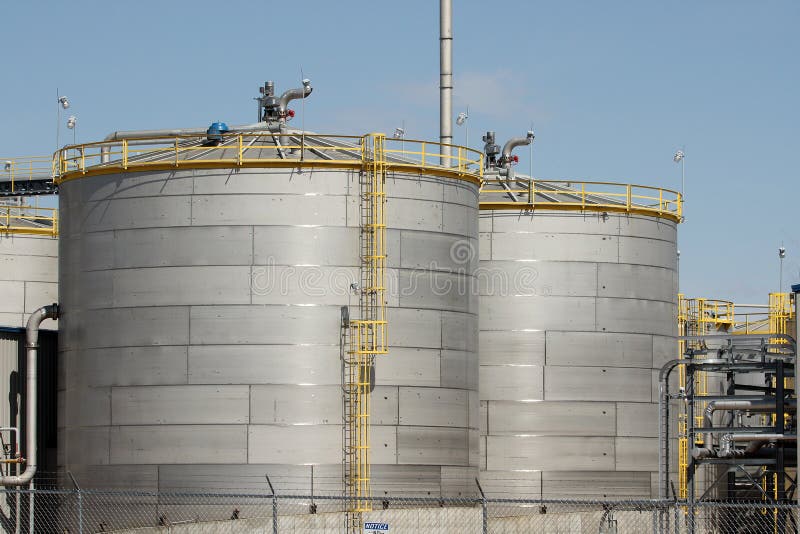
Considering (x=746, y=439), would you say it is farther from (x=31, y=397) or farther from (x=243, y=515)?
(x=31, y=397)

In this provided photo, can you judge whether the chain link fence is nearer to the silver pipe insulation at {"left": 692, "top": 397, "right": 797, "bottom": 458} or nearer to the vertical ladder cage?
the vertical ladder cage

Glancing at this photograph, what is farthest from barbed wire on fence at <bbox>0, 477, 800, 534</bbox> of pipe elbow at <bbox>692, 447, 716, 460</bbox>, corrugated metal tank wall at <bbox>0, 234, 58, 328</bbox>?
corrugated metal tank wall at <bbox>0, 234, 58, 328</bbox>

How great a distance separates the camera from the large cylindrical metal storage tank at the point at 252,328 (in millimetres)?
32031

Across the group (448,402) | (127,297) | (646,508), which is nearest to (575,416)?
(646,508)

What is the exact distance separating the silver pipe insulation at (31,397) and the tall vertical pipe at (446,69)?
16.7 metres

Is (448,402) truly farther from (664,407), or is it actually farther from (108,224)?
(108,224)

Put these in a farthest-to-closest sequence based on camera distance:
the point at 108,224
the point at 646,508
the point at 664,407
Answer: the point at 646,508, the point at 108,224, the point at 664,407

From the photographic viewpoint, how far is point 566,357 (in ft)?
127

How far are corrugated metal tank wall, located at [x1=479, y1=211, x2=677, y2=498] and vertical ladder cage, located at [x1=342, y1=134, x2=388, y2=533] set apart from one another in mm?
6720

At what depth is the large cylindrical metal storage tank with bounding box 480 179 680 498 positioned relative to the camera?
38.4 m

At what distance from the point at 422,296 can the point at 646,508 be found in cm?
969

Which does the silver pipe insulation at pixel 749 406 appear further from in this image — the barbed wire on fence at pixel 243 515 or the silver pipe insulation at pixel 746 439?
the barbed wire on fence at pixel 243 515

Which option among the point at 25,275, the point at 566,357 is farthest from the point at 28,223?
the point at 566,357

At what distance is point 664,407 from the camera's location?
3175 centimetres
